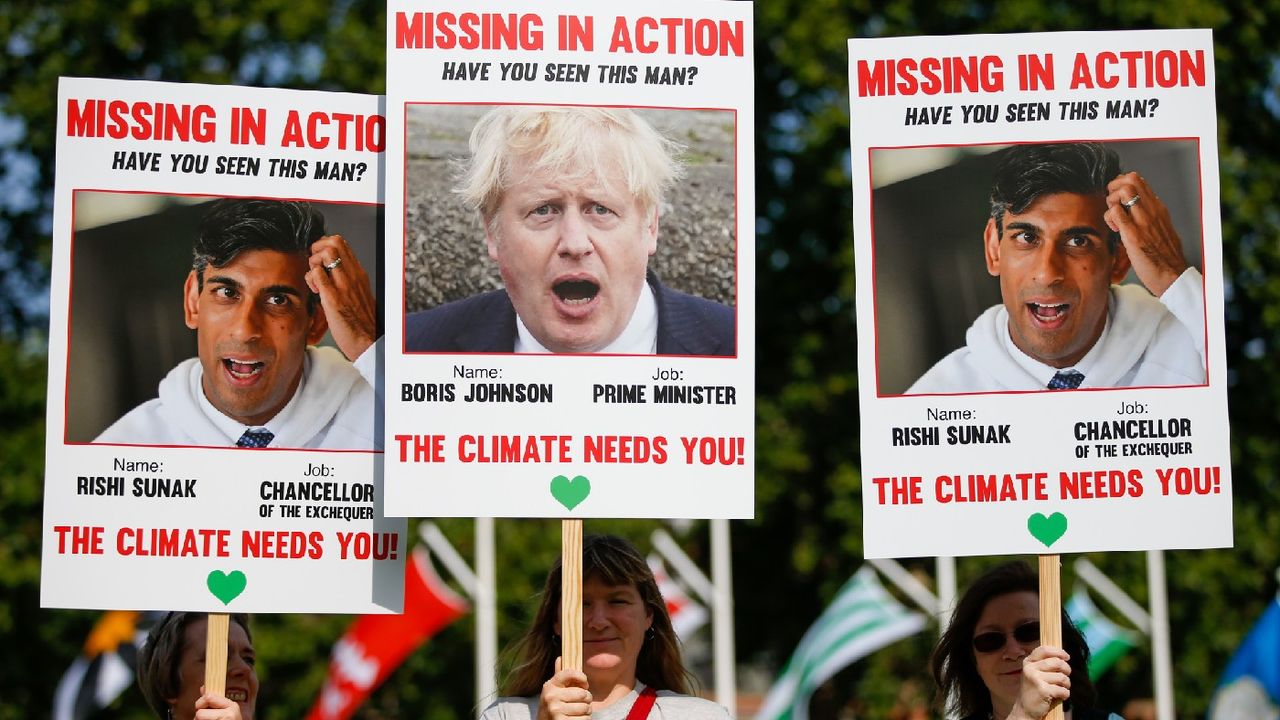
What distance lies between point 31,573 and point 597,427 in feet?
60.9

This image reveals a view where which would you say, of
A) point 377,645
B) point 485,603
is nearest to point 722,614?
point 485,603

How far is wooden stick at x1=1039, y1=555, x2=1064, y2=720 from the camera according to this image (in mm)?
6699

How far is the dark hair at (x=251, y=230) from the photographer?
294 inches

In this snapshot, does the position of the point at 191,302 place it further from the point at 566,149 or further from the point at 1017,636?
the point at 1017,636

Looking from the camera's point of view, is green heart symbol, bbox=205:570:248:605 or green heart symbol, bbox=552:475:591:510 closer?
green heart symbol, bbox=552:475:591:510

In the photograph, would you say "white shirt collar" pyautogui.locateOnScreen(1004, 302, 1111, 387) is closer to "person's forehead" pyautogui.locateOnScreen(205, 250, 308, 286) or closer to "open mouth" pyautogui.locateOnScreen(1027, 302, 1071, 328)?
"open mouth" pyautogui.locateOnScreen(1027, 302, 1071, 328)

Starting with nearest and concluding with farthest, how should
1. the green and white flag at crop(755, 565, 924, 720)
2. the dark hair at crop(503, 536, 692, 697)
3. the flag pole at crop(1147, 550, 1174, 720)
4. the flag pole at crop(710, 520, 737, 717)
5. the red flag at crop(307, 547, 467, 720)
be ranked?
the dark hair at crop(503, 536, 692, 697) → the red flag at crop(307, 547, 467, 720) → the green and white flag at crop(755, 565, 924, 720) → the flag pole at crop(1147, 550, 1174, 720) → the flag pole at crop(710, 520, 737, 717)

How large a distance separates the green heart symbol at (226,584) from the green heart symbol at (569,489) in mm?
1164

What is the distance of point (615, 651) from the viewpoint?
6793mm

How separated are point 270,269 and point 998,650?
2.84 meters

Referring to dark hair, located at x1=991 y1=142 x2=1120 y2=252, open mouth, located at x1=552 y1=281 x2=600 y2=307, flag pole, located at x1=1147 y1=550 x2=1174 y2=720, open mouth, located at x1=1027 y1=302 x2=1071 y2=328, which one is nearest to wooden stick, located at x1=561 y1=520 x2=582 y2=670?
open mouth, located at x1=552 y1=281 x2=600 y2=307

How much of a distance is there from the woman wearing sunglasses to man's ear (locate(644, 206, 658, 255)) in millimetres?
1551

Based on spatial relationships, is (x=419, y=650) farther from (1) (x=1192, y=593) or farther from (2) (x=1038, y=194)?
(2) (x=1038, y=194)

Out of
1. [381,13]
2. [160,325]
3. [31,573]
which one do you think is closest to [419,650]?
[31,573]
